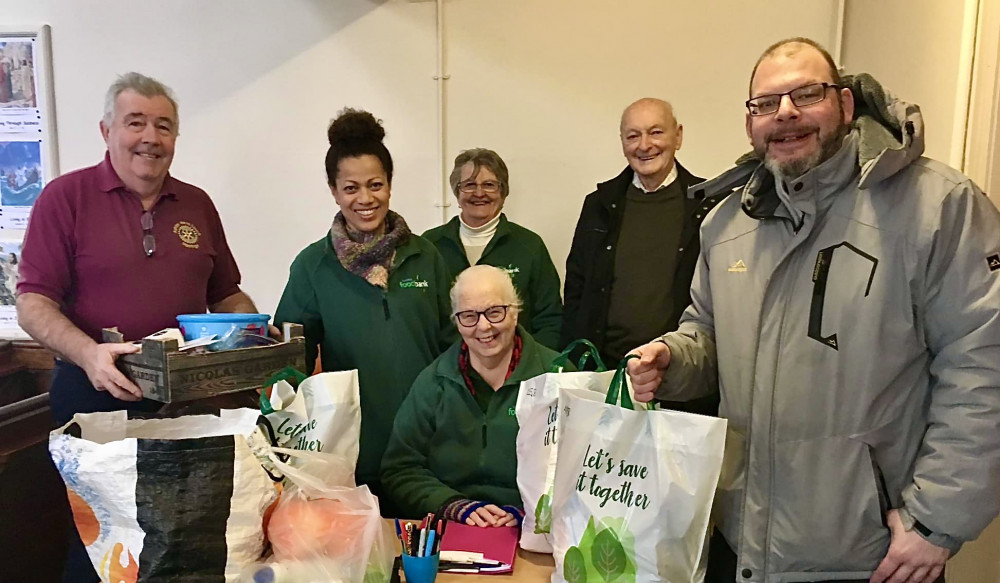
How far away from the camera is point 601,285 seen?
2.22 m

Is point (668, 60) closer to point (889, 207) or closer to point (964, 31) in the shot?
point (964, 31)

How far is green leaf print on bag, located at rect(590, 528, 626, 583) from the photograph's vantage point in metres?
1.14

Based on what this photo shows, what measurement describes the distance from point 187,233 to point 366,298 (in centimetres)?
53

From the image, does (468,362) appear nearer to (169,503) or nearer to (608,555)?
(608,555)

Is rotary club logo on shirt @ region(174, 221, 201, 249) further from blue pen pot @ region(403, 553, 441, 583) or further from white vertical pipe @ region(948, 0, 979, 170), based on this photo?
white vertical pipe @ region(948, 0, 979, 170)

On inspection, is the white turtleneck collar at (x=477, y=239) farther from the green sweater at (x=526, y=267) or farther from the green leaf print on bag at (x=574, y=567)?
the green leaf print on bag at (x=574, y=567)

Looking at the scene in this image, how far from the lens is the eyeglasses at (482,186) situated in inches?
100

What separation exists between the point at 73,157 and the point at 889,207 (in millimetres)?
3337

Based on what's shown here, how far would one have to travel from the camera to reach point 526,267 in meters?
2.51

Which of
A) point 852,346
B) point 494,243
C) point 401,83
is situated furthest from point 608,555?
point 401,83

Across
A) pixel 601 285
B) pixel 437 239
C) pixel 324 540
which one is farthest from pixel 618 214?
pixel 324 540

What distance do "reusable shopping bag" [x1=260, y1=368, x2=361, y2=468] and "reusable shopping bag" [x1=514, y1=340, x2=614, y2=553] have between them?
14.1 inches

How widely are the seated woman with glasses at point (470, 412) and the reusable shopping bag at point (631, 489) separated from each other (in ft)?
1.42

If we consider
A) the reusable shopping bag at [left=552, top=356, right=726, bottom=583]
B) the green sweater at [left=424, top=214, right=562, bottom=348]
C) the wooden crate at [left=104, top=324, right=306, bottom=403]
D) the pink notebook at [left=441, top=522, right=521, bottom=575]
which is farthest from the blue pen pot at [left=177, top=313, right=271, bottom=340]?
the green sweater at [left=424, top=214, right=562, bottom=348]
